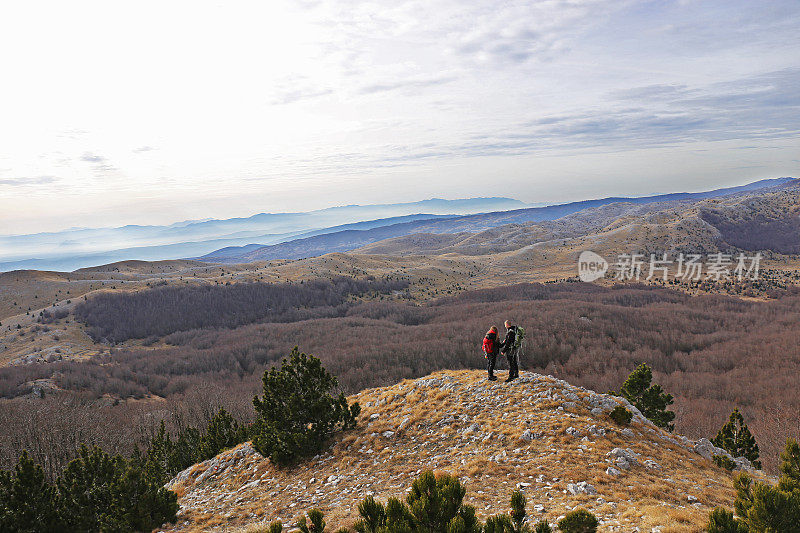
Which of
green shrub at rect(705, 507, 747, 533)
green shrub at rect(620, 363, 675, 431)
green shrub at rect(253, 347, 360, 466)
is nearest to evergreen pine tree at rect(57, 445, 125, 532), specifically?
green shrub at rect(253, 347, 360, 466)

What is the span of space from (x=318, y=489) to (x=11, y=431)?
61401 mm

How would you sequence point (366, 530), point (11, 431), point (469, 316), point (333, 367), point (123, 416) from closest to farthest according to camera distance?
1. point (366, 530)
2. point (11, 431)
3. point (123, 416)
4. point (333, 367)
5. point (469, 316)

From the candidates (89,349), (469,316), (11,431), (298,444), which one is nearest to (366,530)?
(298,444)

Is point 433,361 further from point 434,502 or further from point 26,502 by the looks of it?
point 434,502

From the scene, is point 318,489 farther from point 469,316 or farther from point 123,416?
point 469,316

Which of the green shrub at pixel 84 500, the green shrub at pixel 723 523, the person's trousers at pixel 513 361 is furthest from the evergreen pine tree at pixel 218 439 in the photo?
the green shrub at pixel 723 523

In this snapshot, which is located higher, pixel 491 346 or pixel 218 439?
pixel 491 346

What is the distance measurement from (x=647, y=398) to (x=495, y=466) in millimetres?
21438

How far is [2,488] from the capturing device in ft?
40.4

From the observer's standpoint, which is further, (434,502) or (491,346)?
(491,346)

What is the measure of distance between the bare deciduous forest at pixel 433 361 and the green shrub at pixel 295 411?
4926 centimetres

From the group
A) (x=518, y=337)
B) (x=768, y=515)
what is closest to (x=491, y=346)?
(x=518, y=337)

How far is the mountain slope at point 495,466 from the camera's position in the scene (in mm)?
11938

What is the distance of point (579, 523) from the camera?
6891 mm
